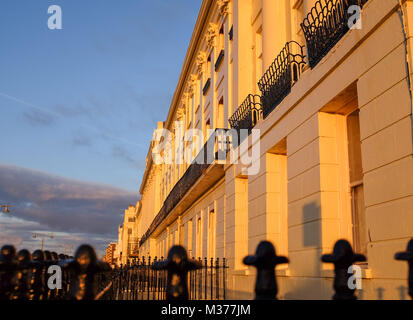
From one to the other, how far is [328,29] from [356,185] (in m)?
2.70

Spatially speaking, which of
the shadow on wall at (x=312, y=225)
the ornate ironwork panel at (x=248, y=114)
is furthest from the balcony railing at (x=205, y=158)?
the shadow on wall at (x=312, y=225)

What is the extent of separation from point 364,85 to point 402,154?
4.35ft

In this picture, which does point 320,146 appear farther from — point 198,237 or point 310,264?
point 198,237

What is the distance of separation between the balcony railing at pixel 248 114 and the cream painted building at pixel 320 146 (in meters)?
0.04

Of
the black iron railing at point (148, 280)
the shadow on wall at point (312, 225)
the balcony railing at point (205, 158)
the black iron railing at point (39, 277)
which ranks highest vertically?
the balcony railing at point (205, 158)

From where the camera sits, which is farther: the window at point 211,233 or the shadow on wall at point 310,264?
the window at point 211,233

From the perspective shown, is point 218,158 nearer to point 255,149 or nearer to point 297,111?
point 255,149

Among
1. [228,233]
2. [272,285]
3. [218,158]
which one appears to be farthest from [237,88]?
[272,285]

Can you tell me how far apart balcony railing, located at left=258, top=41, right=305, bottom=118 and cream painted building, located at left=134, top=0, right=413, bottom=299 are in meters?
0.03

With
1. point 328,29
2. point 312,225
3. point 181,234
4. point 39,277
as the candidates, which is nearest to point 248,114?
point 328,29

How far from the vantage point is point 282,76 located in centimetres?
901

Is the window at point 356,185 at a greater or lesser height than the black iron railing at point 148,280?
greater

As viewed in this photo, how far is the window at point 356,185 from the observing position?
6446mm

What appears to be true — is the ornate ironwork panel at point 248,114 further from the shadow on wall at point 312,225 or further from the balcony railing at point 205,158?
the shadow on wall at point 312,225
